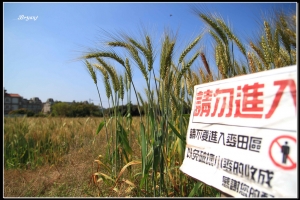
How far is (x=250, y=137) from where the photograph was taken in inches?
39.4

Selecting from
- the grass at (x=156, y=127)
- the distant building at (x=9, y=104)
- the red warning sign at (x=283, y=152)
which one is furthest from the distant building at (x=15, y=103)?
the red warning sign at (x=283, y=152)

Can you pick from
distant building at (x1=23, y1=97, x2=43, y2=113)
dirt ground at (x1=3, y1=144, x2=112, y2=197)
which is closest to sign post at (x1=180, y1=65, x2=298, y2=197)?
dirt ground at (x1=3, y1=144, x2=112, y2=197)

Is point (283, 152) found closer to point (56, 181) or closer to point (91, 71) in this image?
point (91, 71)

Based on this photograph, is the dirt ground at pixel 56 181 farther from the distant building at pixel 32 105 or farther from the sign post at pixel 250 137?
the distant building at pixel 32 105

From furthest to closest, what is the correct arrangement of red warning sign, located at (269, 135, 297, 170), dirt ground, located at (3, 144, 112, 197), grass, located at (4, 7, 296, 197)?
dirt ground, located at (3, 144, 112, 197)
grass, located at (4, 7, 296, 197)
red warning sign, located at (269, 135, 297, 170)

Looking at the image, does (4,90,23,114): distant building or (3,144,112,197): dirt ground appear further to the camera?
(4,90,23,114): distant building

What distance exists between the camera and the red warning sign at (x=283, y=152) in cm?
85

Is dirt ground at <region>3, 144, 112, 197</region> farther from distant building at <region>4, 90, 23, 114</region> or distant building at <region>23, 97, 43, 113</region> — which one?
distant building at <region>23, 97, 43, 113</region>

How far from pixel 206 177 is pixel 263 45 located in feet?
3.94

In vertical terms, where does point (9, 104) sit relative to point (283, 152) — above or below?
above

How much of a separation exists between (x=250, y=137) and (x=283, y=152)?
0.16 meters

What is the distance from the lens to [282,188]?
85 cm

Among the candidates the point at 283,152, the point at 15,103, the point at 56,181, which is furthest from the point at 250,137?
the point at 15,103

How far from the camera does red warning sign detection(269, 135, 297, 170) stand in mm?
847
